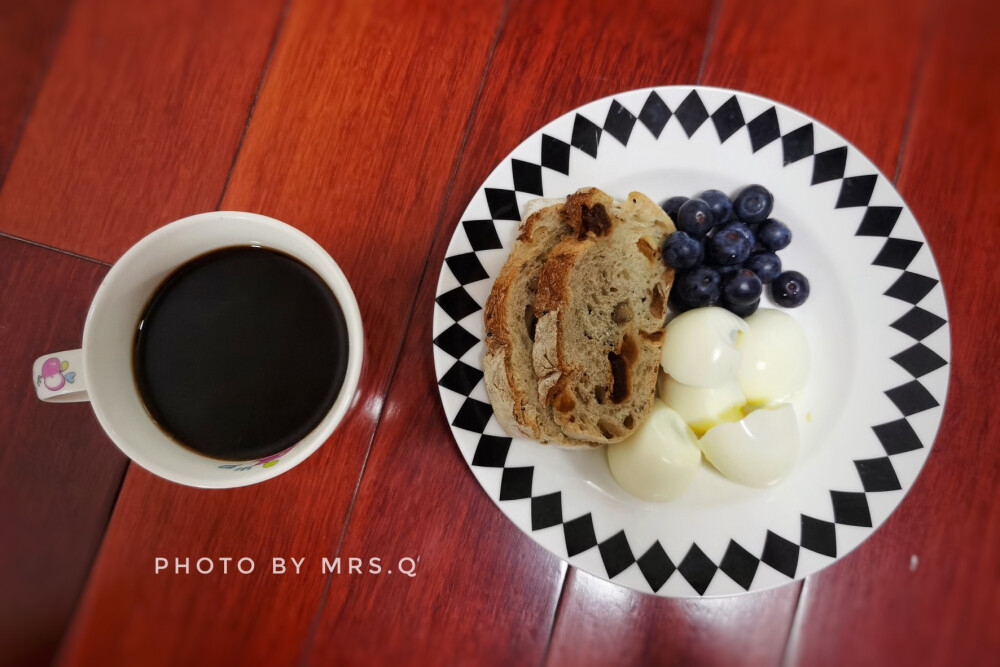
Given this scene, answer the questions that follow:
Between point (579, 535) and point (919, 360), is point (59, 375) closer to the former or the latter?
point (579, 535)

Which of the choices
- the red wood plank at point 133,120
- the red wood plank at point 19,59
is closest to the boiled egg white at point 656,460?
the red wood plank at point 133,120

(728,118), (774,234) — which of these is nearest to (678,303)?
(774,234)

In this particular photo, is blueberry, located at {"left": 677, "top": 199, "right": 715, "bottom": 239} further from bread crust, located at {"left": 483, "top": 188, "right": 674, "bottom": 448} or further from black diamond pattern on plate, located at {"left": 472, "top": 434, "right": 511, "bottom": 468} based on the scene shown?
black diamond pattern on plate, located at {"left": 472, "top": 434, "right": 511, "bottom": 468}

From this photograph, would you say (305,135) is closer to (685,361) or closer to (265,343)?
(265,343)

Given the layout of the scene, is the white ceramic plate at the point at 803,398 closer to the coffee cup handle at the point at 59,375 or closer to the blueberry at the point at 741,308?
the blueberry at the point at 741,308

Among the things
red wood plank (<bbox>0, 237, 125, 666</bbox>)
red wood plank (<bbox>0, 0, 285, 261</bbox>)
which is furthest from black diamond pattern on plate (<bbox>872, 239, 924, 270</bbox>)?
red wood plank (<bbox>0, 237, 125, 666</bbox>)

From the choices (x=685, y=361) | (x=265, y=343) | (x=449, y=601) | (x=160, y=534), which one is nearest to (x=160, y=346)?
(x=265, y=343)

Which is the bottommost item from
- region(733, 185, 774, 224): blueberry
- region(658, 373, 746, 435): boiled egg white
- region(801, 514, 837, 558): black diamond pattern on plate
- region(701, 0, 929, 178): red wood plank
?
region(801, 514, 837, 558): black diamond pattern on plate
